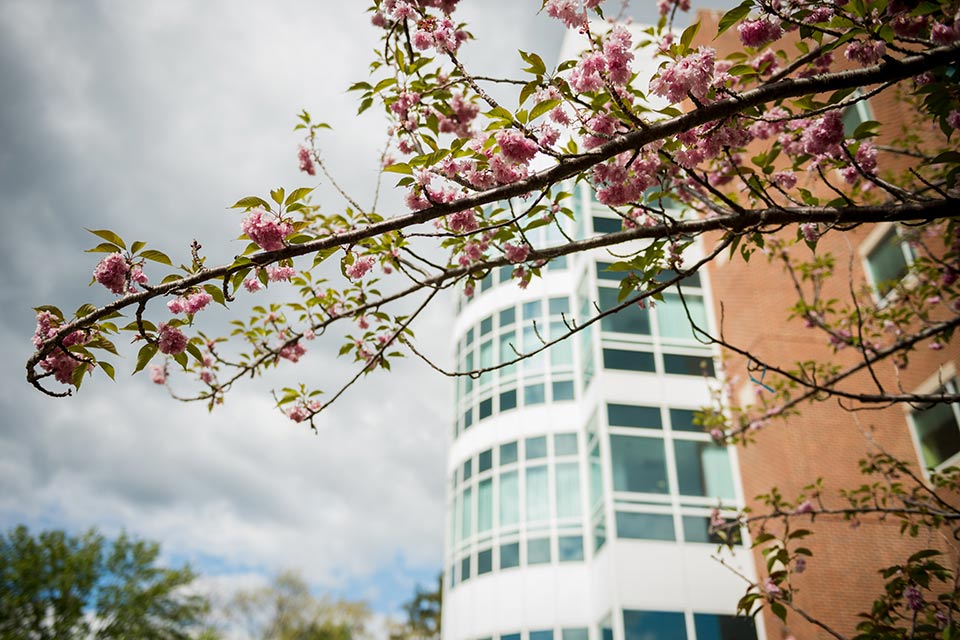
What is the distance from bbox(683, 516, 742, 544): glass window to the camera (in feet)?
41.5

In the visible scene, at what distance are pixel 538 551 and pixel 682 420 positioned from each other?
479 cm

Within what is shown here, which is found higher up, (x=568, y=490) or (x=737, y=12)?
(x=568, y=490)

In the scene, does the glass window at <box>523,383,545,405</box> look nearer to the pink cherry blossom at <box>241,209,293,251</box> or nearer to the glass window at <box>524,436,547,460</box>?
the glass window at <box>524,436,547,460</box>

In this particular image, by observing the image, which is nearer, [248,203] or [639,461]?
[248,203]

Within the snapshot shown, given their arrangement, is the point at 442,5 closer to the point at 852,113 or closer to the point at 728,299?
the point at 852,113

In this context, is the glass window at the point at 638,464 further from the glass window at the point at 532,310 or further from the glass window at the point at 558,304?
the glass window at the point at 532,310

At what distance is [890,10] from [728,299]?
12.6 meters

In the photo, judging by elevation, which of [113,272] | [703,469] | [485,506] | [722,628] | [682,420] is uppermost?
[682,420]

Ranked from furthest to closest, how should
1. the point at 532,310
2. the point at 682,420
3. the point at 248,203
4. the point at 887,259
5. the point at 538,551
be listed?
the point at 532,310, the point at 538,551, the point at 682,420, the point at 887,259, the point at 248,203

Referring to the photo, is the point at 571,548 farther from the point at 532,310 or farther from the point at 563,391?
the point at 532,310

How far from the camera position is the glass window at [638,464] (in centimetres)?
1327

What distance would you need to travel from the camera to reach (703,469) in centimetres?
1362

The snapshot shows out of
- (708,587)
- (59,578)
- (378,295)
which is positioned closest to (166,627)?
(59,578)

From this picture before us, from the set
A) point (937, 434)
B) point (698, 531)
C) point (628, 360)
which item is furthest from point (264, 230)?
point (628, 360)
